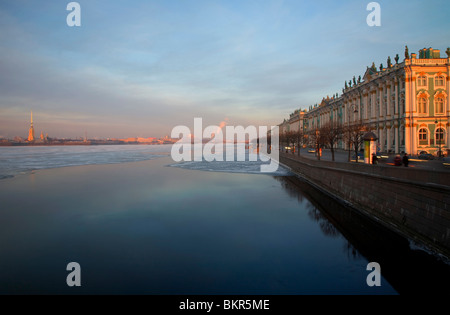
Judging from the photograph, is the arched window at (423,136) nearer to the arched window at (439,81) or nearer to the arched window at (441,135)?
the arched window at (441,135)

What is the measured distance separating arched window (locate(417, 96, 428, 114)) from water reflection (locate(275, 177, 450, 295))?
93.7 ft

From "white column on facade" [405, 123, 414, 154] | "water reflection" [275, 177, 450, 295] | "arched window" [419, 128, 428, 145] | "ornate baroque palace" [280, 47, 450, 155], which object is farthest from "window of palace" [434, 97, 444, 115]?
"water reflection" [275, 177, 450, 295]

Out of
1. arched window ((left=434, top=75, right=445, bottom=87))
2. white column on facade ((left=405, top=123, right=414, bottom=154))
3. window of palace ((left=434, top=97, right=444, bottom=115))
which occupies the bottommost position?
white column on facade ((left=405, top=123, right=414, bottom=154))

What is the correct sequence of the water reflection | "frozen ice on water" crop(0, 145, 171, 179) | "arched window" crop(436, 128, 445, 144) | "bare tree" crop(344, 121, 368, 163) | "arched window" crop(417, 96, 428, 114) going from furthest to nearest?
"frozen ice on water" crop(0, 145, 171, 179)
"arched window" crop(417, 96, 428, 114)
"arched window" crop(436, 128, 445, 144)
"bare tree" crop(344, 121, 368, 163)
the water reflection

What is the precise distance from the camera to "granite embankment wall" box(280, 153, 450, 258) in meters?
10.8

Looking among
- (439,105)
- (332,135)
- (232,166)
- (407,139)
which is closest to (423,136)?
(407,139)

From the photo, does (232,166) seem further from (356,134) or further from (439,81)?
(439,81)

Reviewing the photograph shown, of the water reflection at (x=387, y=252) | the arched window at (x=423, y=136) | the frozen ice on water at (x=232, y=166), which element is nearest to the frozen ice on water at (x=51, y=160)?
the frozen ice on water at (x=232, y=166)

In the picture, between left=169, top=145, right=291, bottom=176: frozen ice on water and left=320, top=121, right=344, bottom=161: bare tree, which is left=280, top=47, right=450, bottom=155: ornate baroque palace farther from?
left=169, top=145, right=291, bottom=176: frozen ice on water

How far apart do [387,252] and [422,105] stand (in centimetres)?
3596
